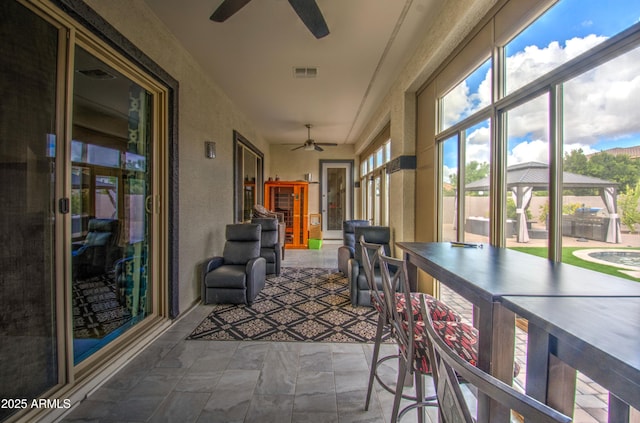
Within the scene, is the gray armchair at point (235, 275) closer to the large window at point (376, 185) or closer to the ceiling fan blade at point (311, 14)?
the ceiling fan blade at point (311, 14)

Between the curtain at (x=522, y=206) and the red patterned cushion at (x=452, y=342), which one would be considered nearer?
the red patterned cushion at (x=452, y=342)

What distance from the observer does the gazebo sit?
4.17 feet

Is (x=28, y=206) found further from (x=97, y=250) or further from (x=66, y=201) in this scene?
(x=97, y=250)

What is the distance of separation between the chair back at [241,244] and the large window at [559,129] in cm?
261

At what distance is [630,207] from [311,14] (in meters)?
2.16

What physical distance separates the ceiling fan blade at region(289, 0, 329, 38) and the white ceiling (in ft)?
1.18

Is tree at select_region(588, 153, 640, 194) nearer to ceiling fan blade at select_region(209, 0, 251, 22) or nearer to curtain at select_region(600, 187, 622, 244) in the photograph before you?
curtain at select_region(600, 187, 622, 244)

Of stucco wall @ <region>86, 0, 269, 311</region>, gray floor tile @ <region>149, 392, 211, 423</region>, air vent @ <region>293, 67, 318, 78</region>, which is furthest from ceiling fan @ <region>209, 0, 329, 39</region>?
gray floor tile @ <region>149, 392, 211, 423</region>

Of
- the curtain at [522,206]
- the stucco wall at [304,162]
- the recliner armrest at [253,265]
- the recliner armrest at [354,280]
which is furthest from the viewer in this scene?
the stucco wall at [304,162]

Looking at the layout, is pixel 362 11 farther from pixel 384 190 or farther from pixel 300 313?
pixel 384 190

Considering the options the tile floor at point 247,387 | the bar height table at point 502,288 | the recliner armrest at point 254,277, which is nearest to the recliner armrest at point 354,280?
the tile floor at point 247,387

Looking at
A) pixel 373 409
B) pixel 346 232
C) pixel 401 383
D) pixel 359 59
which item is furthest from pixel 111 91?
pixel 346 232

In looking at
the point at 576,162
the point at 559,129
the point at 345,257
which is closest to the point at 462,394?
the point at 576,162

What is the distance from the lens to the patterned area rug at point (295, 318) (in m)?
2.53
